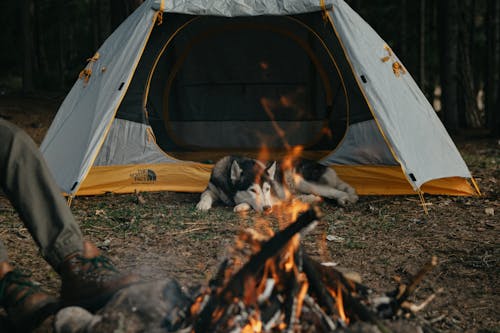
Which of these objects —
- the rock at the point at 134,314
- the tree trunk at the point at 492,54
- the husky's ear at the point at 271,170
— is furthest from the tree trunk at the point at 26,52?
the rock at the point at 134,314

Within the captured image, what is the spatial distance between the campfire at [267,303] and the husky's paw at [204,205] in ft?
11.0

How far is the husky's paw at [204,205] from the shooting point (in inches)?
222

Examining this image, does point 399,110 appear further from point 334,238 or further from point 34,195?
point 34,195

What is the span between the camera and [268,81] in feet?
26.5

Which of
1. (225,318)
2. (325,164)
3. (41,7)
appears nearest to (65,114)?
(325,164)

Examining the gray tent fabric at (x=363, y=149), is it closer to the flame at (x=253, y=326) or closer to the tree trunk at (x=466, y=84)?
the flame at (x=253, y=326)

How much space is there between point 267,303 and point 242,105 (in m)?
6.07

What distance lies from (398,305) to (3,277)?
1.65 metres

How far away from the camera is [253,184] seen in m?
5.86

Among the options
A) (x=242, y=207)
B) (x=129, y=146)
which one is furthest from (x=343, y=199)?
(x=129, y=146)

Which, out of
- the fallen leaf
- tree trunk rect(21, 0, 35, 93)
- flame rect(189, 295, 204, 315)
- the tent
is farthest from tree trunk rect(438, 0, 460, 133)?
flame rect(189, 295, 204, 315)

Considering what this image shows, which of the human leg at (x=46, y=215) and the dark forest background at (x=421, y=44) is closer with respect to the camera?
the human leg at (x=46, y=215)

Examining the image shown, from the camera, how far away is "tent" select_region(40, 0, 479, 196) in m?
5.54

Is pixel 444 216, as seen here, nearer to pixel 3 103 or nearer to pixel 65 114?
pixel 65 114
